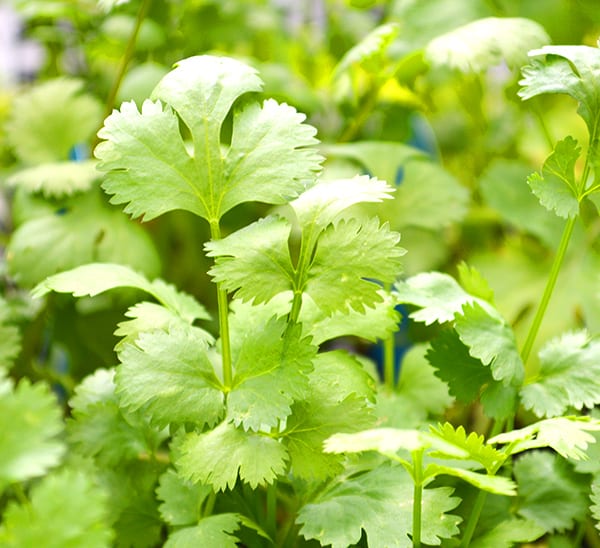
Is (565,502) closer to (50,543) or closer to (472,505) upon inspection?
(472,505)

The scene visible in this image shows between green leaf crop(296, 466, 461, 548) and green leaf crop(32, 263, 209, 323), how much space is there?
0.18 meters

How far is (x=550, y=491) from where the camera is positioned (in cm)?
62

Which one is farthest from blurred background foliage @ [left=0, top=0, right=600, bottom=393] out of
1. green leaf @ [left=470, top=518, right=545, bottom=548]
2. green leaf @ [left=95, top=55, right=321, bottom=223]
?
green leaf @ [left=470, top=518, right=545, bottom=548]

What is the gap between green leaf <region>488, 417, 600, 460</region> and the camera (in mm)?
478

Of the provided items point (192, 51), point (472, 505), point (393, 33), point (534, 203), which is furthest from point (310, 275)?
point (192, 51)

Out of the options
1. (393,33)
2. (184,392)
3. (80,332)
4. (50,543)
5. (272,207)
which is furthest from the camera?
(272,207)

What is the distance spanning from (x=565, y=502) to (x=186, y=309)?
1.14ft

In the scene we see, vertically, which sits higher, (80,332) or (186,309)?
(186,309)

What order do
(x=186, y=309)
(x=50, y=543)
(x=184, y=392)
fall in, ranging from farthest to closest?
(x=186, y=309) → (x=184, y=392) → (x=50, y=543)

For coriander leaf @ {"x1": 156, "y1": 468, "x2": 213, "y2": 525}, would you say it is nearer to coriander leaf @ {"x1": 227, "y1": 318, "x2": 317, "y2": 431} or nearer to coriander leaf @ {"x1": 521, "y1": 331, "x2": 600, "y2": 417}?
coriander leaf @ {"x1": 227, "y1": 318, "x2": 317, "y2": 431}

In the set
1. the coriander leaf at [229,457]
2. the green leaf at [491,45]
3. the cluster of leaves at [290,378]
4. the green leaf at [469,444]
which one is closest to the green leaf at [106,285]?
the cluster of leaves at [290,378]

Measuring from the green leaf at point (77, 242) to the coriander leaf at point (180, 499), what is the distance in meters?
0.32

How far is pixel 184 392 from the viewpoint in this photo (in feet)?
1.69

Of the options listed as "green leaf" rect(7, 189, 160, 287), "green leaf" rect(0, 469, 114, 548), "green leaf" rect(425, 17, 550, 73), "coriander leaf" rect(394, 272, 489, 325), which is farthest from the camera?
"green leaf" rect(7, 189, 160, 287)
